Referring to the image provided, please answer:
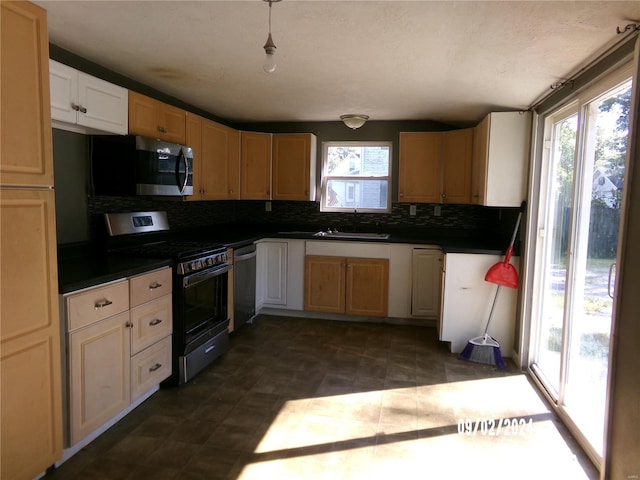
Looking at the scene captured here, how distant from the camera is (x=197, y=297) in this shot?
10.4ft

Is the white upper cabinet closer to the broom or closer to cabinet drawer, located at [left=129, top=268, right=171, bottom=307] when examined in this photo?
cabinet drawer, located at [left=129, top=268, right=171, bottom=307]

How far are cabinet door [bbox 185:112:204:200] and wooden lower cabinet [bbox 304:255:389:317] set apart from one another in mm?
1343

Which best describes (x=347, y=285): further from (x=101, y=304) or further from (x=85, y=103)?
(x=85, y=103)

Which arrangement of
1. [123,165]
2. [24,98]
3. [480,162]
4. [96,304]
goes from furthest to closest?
[480,162] < [123,165] < [96,304] < [24,98]

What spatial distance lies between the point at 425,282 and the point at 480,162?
1272 mm

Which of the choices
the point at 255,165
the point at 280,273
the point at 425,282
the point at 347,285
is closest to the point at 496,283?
the point at 425,282

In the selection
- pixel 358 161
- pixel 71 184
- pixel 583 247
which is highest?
pixel 358 161

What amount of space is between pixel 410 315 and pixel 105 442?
9.72ft

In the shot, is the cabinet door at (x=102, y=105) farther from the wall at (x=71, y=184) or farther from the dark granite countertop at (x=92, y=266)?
the dark granite countertop at (x=92, y=266)

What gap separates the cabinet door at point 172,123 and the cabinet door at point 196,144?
0.21ft

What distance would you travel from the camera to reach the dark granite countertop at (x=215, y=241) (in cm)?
223

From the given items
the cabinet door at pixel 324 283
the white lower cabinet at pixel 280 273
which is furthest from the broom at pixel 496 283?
the white lower cabinet at pixel 280 273

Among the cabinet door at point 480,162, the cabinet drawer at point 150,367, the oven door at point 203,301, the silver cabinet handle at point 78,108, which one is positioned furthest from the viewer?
the cabinet door at point 480,162

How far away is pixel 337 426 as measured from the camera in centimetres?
251
